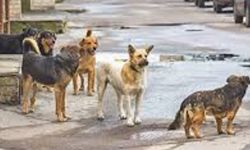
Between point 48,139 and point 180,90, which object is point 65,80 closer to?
point 48,139

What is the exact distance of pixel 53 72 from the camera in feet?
34.4

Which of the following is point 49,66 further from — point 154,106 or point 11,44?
point 11,44

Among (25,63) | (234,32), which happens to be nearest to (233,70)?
(25,63)

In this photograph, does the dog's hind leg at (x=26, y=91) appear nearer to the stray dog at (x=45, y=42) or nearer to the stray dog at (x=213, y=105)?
the stray dog at (x=45, y=42)

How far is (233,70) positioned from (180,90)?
276 centimetres

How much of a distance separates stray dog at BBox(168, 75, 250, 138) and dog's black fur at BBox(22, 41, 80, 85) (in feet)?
5.96

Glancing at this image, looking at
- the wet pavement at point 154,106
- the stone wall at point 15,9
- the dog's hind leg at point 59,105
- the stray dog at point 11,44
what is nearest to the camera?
the wet pavement at point 154,106

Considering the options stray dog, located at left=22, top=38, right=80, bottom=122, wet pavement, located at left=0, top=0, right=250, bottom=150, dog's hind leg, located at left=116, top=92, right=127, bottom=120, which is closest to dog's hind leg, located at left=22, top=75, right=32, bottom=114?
stray dog, located at left=22, top=38, right=80, bottom=122

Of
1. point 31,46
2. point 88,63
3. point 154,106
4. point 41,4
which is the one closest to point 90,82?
point 88,63

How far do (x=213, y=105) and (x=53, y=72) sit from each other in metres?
2.45

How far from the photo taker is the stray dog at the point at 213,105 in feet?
29.2

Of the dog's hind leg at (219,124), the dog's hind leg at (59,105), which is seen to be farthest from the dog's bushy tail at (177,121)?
the dog's hind leg at (59,105)

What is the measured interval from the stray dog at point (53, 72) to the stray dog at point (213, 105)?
1.78 metres

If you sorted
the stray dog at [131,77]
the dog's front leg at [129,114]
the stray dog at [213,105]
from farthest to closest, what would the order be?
1. the dog's front leg at [129,114]
2. the stray dog at [131,77]
3. the stray dog at [213,105]
